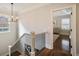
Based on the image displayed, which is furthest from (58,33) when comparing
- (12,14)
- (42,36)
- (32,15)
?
(12,14)

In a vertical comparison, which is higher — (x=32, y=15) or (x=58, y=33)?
(x=32, y=15)

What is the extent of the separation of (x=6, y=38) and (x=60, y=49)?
2.69ft

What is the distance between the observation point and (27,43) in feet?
4.62

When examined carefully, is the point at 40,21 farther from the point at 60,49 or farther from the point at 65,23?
the point at 60,49

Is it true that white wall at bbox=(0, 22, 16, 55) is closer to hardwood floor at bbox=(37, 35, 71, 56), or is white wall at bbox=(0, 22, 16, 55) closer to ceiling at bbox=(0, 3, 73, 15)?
ceiling at bbox=(0, 3, 73, 15)

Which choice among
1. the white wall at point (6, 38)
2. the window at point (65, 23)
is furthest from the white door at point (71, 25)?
the white wall at point (6, 38)

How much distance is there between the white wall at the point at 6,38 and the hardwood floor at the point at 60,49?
1.55 feet

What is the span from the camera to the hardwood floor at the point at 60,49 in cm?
129

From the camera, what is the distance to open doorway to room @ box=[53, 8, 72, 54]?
135 cm

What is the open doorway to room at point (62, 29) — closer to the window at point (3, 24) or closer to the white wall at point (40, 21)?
the white wall at point (40, 21)

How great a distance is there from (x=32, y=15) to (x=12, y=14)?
29cm

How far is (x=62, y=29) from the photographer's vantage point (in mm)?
1376

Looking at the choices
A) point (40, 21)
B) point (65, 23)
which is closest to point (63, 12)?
point (65, 23)

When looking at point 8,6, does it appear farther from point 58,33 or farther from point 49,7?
point 58,33
